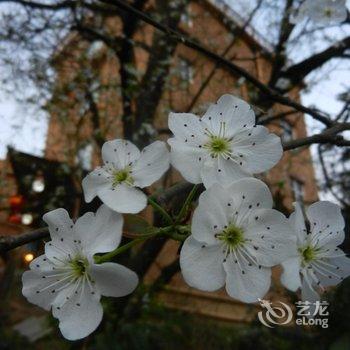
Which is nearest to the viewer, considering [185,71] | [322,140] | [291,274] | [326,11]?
[291,274]

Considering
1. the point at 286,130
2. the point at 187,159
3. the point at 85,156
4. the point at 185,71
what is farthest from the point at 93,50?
the point at 187,159

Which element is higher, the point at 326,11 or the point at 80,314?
the point at 326,11

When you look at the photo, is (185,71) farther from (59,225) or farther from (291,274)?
(291,274)

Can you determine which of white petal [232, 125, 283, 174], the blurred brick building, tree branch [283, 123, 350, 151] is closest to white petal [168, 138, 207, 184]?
white petal [232, 125, 283, 174]

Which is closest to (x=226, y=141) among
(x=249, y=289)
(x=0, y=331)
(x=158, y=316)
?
(x=249, y=289)

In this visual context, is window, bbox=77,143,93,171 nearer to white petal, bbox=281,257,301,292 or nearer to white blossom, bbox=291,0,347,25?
white blossom, bbox=291,0,347,25

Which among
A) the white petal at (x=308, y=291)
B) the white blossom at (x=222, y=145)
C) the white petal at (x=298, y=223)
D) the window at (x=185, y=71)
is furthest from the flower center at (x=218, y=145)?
the window at (x=185, y=71)

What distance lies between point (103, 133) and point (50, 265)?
4.90 m

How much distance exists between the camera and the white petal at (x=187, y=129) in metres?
1.02

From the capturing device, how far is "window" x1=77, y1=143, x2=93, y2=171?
611cm

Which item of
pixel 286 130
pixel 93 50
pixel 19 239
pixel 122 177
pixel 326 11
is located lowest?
pixel 93 50

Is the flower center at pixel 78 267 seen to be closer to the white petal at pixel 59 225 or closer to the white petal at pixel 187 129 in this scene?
the white petal at pixel 59 225

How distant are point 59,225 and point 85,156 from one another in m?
5.64

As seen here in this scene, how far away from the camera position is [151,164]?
984mm
